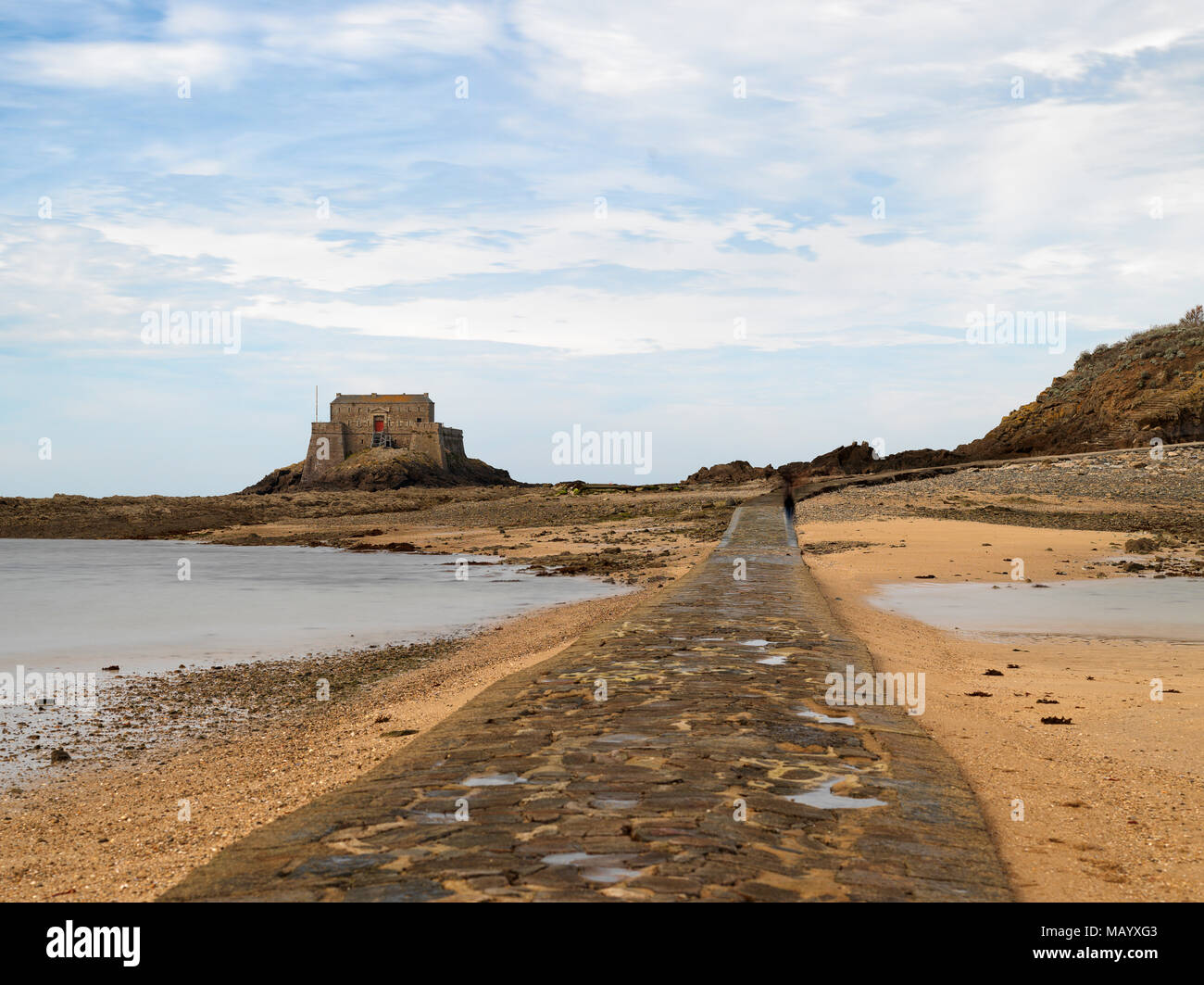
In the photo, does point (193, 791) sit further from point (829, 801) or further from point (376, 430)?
point (376, 430)

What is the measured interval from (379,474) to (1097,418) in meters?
50.1

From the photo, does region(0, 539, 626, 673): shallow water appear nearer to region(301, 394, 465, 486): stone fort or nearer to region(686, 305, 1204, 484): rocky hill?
region(686, 305, 1204, 484): rocky hill

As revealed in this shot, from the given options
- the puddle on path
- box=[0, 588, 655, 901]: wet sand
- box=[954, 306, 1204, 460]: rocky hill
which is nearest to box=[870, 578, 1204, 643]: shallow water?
box=[0, 588, 655, 901]: wet sand

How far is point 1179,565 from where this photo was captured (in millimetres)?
18094

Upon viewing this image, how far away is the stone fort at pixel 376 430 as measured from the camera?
8162 cm

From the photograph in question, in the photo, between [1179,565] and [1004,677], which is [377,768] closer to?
[1004,677]

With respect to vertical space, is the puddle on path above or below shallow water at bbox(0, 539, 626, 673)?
above

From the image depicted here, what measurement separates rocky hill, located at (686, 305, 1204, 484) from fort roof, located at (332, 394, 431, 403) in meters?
37.1

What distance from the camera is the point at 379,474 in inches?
2886

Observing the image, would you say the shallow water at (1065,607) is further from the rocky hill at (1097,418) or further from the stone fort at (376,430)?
the stone fort at (376,430)

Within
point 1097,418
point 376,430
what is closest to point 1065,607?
point 1097,418

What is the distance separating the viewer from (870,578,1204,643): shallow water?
11773 mm

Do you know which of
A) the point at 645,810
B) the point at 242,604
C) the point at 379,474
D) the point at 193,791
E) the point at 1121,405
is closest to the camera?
the point at 645,810

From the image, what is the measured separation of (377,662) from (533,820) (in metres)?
7.56
